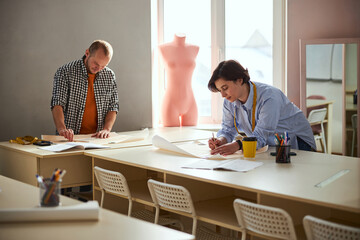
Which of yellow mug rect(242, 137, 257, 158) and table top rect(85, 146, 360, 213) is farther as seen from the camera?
yellow mug rect(242, 137, 257, 158)

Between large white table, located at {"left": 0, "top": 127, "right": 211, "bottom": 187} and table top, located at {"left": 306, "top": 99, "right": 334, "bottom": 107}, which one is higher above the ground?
table top, located at {"left": 306, "top": 99, "right": 334, "bottom": 107}

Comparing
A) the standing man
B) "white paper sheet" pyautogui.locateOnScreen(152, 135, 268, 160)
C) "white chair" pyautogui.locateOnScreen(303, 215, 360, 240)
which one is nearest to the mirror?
"white paper sheet" pyautogui.locateOnScreen(152, 135, 268, 160)

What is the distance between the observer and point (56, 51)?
190 inches

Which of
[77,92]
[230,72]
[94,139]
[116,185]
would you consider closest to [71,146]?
[94,139]

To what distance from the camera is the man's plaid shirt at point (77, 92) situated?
399 centimetres

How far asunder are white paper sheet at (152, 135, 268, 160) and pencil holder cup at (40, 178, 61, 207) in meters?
1.25

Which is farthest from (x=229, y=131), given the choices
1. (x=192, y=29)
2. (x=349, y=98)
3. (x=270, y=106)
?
(x=192, y=29)

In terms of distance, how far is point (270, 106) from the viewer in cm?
317

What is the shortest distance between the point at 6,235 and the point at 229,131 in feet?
6.68

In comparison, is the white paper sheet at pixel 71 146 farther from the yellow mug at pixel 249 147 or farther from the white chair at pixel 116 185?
the yellow mug at pixel 249 147

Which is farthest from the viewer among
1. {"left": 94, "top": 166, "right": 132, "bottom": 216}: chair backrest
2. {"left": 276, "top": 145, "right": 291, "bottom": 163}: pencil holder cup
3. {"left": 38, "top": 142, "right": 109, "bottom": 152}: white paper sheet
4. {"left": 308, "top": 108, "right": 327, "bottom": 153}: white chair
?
{"left": 308, "top": 108, "right": 327, "bottom": 153}: white chair

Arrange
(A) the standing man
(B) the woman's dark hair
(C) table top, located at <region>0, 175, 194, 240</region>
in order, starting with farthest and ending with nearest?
1. (A) the standing man
2. (B) the woman's dark hair
3. (C) table top, located at <region>0, 175, 194, 240</region>

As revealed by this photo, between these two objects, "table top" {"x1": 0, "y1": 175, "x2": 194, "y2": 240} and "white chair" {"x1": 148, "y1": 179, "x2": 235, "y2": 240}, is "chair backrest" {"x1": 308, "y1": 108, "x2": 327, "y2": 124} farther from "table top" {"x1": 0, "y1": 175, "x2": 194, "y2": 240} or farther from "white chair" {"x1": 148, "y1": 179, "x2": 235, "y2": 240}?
"table top" {"x1": 0, "y1": 175, "x2": 194, "y2": 240}

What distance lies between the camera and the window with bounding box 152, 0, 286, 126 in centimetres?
575
